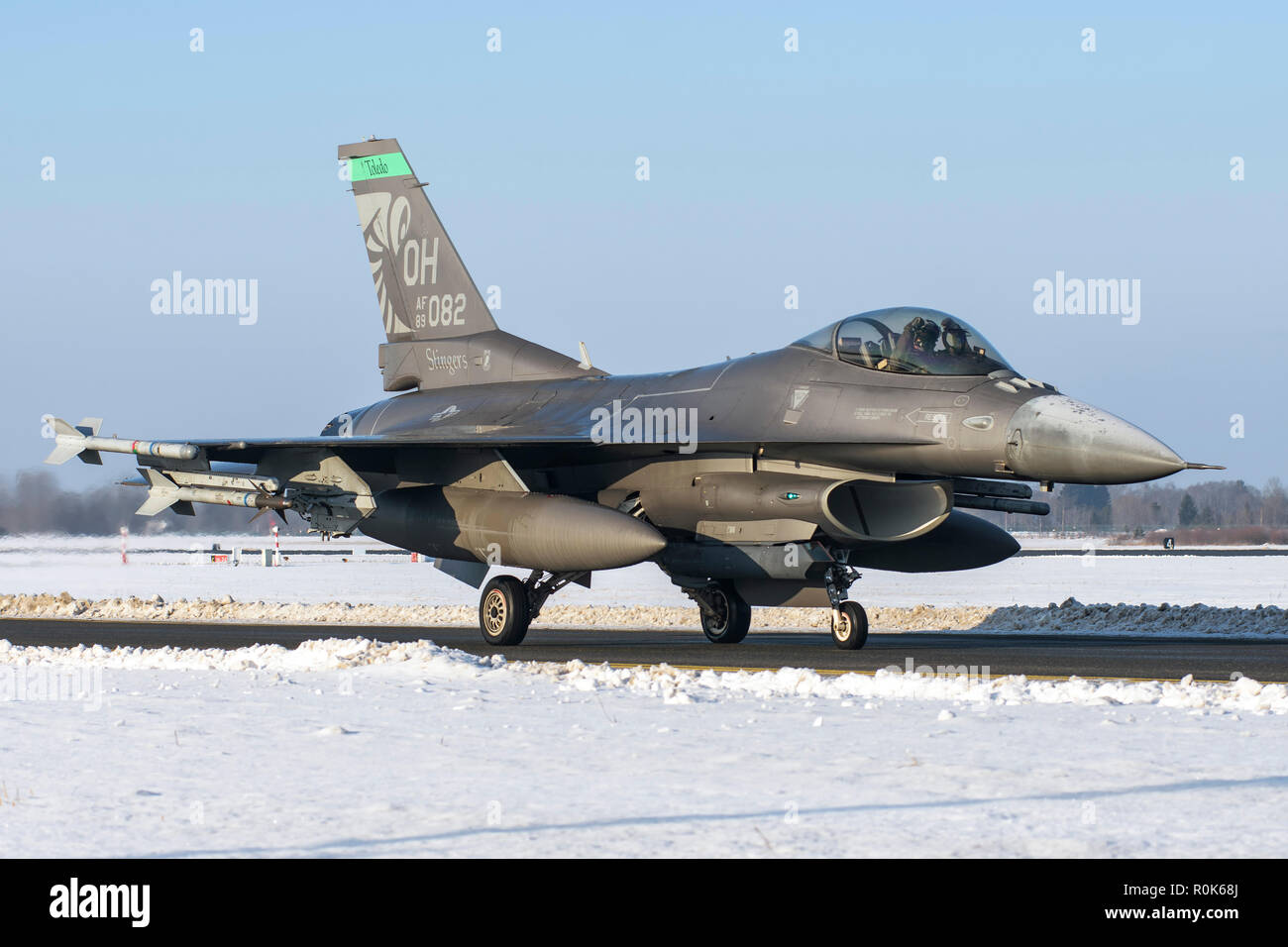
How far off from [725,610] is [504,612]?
110 inches

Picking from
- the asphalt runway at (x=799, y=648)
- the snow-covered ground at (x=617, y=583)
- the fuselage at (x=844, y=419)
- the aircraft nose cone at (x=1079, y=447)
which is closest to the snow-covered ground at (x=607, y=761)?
the asphalt runway at (x=799, y=648)

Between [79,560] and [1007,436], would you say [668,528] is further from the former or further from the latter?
[79,560]

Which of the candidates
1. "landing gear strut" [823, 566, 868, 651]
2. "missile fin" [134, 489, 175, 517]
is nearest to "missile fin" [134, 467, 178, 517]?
"missile fin" [134, 489, 175, 517]

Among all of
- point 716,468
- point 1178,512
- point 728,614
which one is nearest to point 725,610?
point 728,614

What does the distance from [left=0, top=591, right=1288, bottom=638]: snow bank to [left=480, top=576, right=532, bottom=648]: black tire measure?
4.22 m

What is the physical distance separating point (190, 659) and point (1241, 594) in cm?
2354

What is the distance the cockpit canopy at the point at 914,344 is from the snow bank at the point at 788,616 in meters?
5.62

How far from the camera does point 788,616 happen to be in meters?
22.5

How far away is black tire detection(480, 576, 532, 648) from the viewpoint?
16.1 meters

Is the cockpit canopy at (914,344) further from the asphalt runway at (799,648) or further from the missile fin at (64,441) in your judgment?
the missile fin at (64,441)

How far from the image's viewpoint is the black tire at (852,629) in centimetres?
1480

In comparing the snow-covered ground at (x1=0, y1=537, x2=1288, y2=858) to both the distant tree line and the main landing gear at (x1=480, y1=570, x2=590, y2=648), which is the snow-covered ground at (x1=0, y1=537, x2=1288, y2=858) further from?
the distant tree line

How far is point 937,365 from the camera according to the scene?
13945 millimetres
